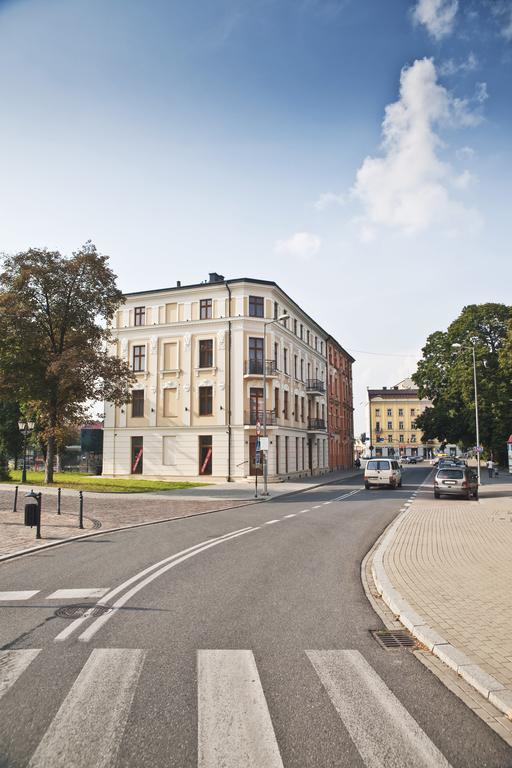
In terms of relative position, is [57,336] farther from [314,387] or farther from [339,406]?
[339,406]

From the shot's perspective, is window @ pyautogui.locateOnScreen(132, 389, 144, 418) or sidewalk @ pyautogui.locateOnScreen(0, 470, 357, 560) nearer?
sidewalk @ pyautogui.locateOnScreen(0, 470, 357, 560)

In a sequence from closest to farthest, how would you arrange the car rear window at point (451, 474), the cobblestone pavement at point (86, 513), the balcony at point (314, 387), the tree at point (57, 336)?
the cobblestone pavement at point (86, 513) < the car rear window at point (451, 474) < the tree at point (57, 336) < the balcony at point (314, 387)

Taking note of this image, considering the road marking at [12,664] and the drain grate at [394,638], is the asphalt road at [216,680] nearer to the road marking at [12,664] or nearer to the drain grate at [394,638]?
the road marking at [12,664]

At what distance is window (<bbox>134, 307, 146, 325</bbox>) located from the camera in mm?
40656

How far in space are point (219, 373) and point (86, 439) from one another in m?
17.3

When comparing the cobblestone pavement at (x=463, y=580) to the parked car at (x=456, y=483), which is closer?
the cobblestone pavement at (x=463, y=580)

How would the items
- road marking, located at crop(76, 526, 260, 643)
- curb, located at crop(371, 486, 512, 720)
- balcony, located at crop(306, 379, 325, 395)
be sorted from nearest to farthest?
1. curb, located at crop(371, 486, 512, 720)
2. road marking, located at crop(76, 526, 260, 643)
3. balcony, located at crop(306, 379, 325, 395)

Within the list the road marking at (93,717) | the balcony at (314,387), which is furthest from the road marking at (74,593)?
the balcony at (314,387)

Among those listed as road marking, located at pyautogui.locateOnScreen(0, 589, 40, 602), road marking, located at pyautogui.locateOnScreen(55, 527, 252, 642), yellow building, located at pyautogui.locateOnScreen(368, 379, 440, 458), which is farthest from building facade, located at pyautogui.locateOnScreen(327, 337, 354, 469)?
road marking, located at pyautogui.locateOnScreen(0, 589, 40, 602)

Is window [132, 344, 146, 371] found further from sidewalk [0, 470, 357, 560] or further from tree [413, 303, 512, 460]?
tree [413, 303, 512, 460]

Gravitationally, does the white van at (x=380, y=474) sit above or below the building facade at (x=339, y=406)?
below

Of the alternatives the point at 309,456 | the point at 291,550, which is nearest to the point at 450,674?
the point at 291,550

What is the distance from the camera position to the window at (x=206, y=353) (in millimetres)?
38812

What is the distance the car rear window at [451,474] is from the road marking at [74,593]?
66.3 ft
